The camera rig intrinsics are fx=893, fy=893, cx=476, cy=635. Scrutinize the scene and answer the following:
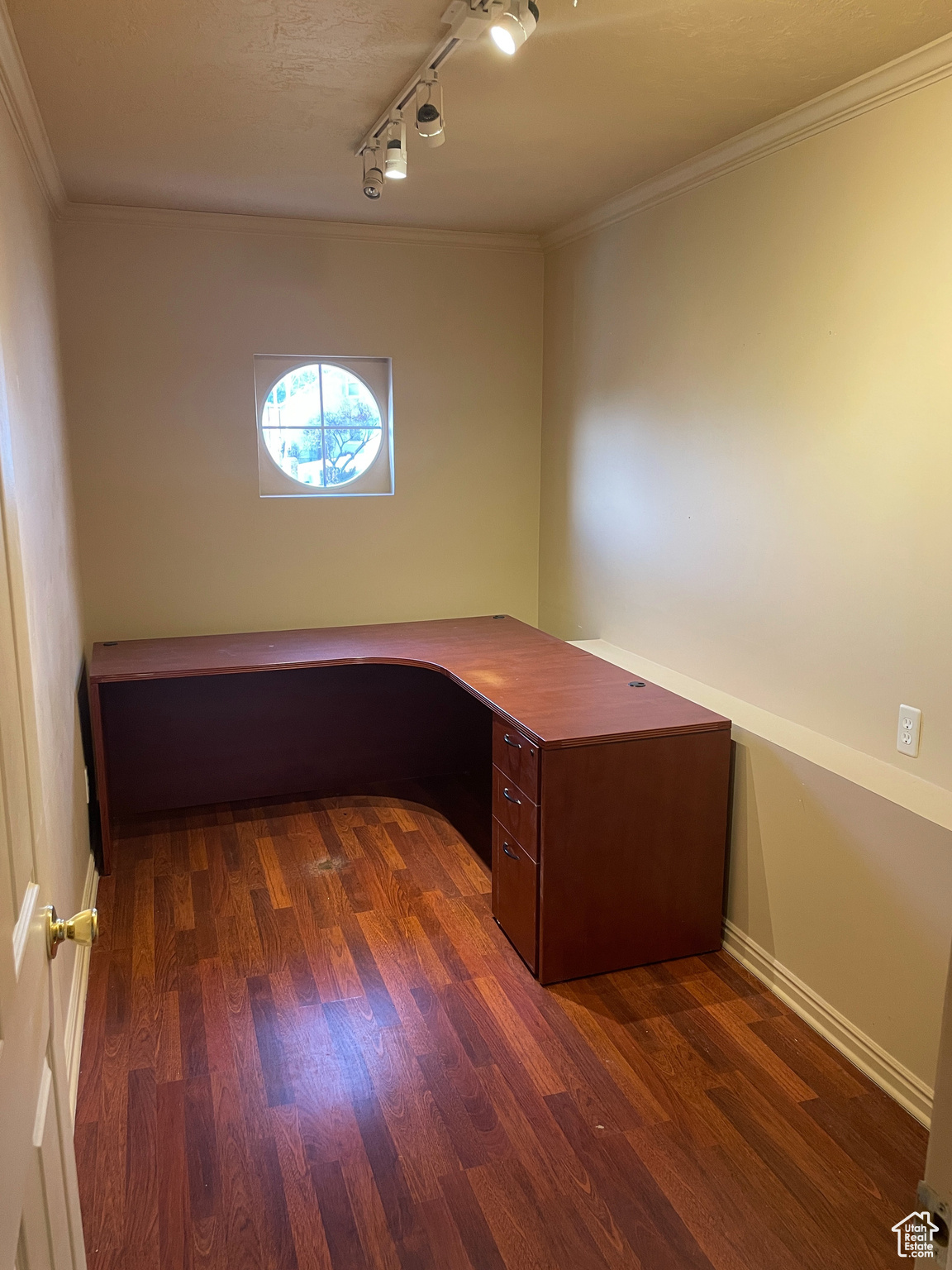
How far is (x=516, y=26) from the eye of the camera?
1.80m

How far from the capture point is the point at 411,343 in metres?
4.16

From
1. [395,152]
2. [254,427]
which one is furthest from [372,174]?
[254,427]

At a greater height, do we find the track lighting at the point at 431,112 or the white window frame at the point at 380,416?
the track lighting at the point at 431,112

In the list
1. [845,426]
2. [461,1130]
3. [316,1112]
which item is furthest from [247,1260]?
[845,426]

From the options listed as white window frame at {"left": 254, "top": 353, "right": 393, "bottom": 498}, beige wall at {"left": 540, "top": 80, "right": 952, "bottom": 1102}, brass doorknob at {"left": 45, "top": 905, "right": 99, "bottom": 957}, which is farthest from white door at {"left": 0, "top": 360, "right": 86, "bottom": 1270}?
white window frame at {"left": 254, "top": 353, "right": 393, "bottom": 498}

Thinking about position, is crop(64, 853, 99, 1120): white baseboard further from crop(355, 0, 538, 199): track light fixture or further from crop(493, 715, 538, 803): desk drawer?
crop(355, 0, 538, 199): track light fixture

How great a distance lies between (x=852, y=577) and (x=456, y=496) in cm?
226

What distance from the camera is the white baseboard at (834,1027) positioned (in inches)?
83.4

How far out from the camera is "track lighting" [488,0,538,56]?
5.90 ft

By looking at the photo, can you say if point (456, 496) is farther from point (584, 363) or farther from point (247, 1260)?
point (247, 1260)

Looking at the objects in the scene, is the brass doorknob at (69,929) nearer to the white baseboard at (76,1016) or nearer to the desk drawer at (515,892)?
the white baseboard at (76,1016)

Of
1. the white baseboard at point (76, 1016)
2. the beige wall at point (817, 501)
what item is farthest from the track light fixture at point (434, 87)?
the white baseboard at point (76, 1016)

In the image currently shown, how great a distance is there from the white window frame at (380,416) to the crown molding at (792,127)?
118cm

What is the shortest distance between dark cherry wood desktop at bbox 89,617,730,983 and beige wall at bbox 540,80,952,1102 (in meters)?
0.25
